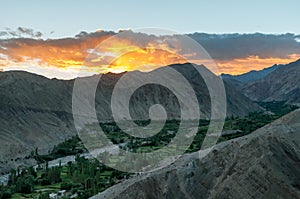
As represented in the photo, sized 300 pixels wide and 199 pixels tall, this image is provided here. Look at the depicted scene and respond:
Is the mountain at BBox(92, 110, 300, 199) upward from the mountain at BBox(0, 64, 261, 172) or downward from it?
upward

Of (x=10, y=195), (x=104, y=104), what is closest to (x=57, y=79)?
(x=104, y=104)

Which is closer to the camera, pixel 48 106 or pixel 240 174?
pixel 240 174

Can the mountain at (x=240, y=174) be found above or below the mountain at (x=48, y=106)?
above

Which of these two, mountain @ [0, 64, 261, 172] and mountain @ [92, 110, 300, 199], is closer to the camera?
mountain @ [92, 110, 300, 199]

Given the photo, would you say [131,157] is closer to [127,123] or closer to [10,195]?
[10,195]
